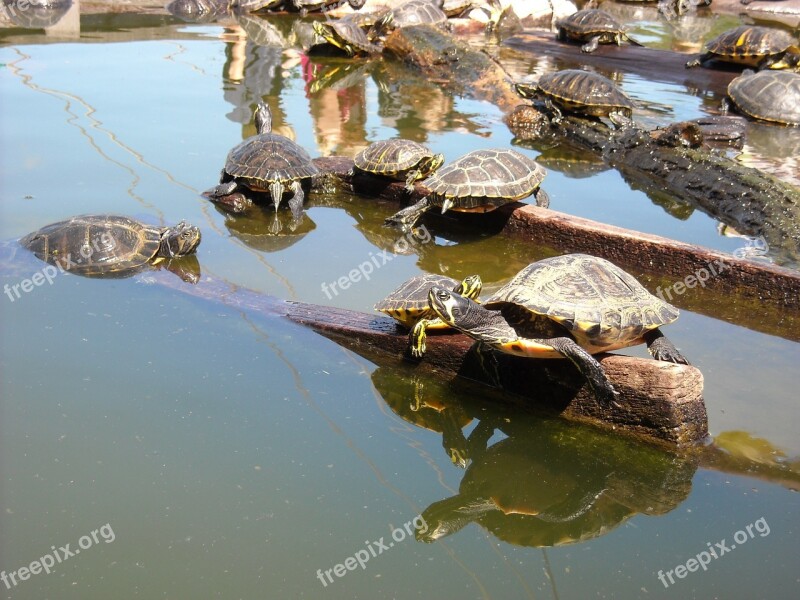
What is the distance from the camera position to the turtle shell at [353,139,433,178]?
7.18 m

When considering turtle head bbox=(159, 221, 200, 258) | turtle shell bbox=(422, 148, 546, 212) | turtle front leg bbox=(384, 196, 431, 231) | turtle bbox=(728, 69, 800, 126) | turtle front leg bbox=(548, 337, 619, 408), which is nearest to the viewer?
turtle front leg bbox=(548, 337, 619, 408)

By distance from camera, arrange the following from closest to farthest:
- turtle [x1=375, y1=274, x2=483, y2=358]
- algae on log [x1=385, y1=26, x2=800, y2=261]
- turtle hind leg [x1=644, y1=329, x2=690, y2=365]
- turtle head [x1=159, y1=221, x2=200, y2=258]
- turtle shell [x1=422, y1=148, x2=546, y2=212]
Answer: turtle hind leg [x1=644, y1=329, x2=690, y2=365], turtle [x1=375, y1=274, x2=483, y2=358], turtle head [x1=159, y1=221, x2=200, y2=258], turtle shell [x1=422, y1=148, x2=546, y2=212], algae on log [x1=385, y1=26, x2=800, y2=261]

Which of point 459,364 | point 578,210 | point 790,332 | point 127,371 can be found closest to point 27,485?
point 127,371

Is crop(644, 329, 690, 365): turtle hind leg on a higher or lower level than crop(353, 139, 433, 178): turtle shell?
higher

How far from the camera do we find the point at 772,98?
10789 mm

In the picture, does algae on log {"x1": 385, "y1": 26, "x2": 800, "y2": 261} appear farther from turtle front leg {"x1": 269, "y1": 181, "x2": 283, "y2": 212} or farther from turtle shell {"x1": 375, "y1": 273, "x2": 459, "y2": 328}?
turtle front leg {"x1": 269, "y1": 181, "x2": 283, "y2": 212}

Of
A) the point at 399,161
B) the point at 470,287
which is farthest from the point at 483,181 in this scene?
the point at 470,287

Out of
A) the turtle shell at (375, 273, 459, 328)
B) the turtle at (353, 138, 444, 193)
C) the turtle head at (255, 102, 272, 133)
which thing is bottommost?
the turtle head at (255, 102, 272, 133)

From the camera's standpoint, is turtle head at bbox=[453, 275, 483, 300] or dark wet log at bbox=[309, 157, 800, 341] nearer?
turtle head at bbox=[453, 275, 483, 300]

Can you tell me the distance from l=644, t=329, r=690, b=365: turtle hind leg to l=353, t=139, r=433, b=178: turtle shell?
3446 mm

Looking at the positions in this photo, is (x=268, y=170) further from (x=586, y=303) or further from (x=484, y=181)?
(x=586, y=303)

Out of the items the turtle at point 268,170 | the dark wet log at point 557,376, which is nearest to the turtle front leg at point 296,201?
the turtle at point 268,170

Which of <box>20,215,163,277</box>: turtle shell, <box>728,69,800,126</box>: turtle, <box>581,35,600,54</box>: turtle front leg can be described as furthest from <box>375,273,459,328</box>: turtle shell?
<box>581,35,600,54</box>: turtle front leg

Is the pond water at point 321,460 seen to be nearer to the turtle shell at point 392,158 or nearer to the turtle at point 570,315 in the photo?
the turtle at point 570,315
